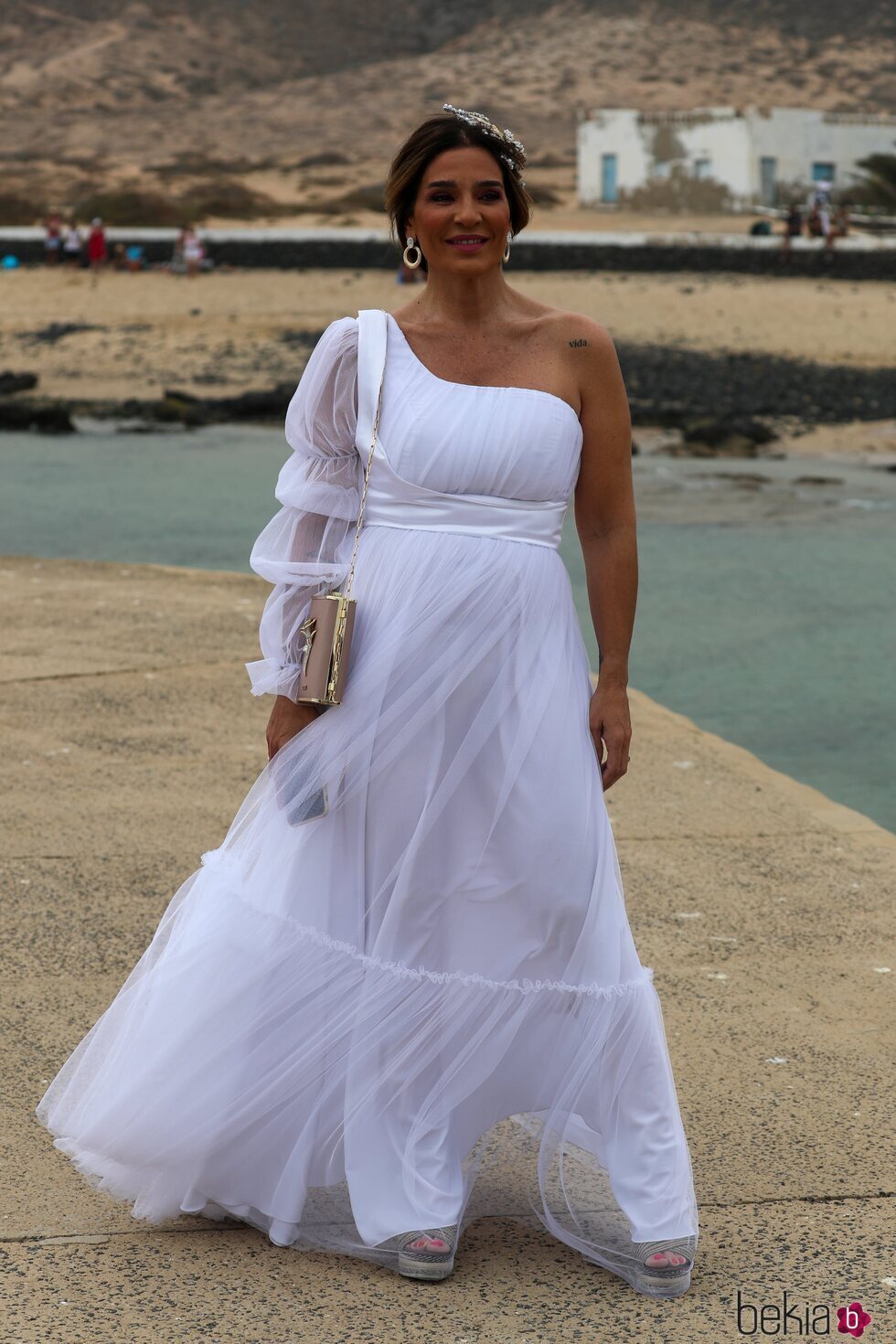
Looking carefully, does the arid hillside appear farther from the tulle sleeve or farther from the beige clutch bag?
the beige clutch bag

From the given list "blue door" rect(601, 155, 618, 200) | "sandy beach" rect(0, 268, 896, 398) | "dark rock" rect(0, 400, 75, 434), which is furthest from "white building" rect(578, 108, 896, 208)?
"dark rock" rect(0, 400, 75, 434)

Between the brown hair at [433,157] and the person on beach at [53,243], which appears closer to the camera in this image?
the brown hair at [433,157]

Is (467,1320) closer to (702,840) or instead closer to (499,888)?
(499,888)

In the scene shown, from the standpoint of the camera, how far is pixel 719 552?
1433 centimetres

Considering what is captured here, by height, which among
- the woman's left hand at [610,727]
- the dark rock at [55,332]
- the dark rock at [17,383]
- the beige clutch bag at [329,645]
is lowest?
the dark rock at [17,383]

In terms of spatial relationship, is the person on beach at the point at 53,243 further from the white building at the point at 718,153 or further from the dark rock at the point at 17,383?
the white building at the point at 718,153

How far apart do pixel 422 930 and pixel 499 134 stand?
4.13 feet

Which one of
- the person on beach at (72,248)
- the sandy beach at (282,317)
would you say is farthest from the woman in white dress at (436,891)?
the person on beach at (72,248)

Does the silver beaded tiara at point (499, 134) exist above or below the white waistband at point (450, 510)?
above

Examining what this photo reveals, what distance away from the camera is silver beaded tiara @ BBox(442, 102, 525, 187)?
2.80 meters

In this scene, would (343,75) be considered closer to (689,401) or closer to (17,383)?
(17,383)

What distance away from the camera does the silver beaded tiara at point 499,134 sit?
9.20 ft

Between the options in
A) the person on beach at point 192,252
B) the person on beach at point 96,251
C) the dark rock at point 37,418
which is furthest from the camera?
the person on beach at point 96,251

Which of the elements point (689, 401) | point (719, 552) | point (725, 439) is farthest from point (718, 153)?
point (719, 552)
